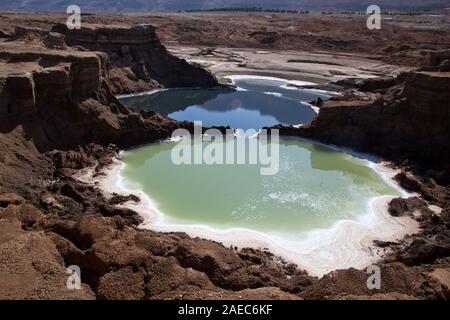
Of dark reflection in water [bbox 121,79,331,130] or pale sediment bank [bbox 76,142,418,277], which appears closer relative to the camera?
pale sediment bank [bbox 76,142,418,277]

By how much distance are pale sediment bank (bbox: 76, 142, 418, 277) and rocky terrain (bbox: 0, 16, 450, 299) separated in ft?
2.16

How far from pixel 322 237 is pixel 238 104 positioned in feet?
92.3

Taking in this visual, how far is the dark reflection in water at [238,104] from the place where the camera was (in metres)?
40.9

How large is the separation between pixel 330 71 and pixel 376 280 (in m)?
48.5

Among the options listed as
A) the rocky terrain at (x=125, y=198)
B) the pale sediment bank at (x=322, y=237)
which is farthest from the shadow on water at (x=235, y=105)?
the pale sediment bank at (x=322, y=237)

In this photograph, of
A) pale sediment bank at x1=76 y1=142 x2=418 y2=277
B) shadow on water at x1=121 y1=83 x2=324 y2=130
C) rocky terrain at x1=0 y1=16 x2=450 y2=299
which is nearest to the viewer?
rocky terrain at x1=0 y1=16 x2=450 y2=299

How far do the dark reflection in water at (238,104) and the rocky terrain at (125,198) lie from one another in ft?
18.3

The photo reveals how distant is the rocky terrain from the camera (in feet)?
45.6

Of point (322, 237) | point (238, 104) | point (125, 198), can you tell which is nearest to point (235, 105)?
point (238, 104)

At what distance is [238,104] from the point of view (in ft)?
155

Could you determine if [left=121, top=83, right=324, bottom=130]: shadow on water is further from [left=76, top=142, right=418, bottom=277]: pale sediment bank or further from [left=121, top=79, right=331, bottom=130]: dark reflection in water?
[left=76, top=142, right=418, bottom=277]: pale sediment bank

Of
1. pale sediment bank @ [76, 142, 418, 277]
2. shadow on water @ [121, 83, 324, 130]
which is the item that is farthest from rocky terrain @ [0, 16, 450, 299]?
shadow on water @ [121, 83, 324, 130]

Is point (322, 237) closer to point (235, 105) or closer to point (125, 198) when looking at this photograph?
point (125, 198)
